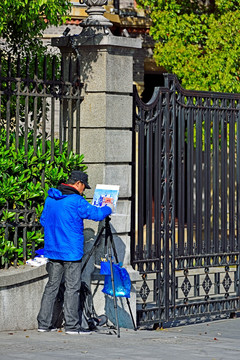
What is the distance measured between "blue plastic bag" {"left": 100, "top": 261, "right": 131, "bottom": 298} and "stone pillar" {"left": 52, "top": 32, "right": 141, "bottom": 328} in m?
0.31

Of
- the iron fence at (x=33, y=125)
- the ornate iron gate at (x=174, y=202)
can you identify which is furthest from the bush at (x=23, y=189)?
the ornate iron gate at (x=174, y=202)

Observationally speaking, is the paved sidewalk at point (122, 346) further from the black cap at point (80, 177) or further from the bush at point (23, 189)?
the black cap at point (80, 177)

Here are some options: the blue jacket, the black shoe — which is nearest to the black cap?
the blue jacket

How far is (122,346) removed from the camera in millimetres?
10016

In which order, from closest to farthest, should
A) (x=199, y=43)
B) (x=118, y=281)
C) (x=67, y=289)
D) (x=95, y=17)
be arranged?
(x=67, y=289) < (x=118, y=281) < (x=95, y=17) < (x=199, y=43)

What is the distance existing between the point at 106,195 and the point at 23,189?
0.94 metres

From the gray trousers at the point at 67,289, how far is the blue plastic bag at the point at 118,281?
17.3 inches

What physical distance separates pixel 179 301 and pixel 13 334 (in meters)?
3.10

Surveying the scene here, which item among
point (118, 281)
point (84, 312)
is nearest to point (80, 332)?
point (84, 312)

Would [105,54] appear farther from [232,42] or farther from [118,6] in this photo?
[118,6]

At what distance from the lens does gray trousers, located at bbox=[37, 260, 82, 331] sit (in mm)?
10438

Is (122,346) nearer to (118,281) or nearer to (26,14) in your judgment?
(118,281)

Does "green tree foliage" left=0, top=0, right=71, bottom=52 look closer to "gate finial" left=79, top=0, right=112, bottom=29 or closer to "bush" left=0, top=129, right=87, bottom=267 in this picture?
Answer: "gate finial" left=79, top=0, right=112, bottom=29

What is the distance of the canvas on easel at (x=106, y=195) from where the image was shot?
1075 centimetres
